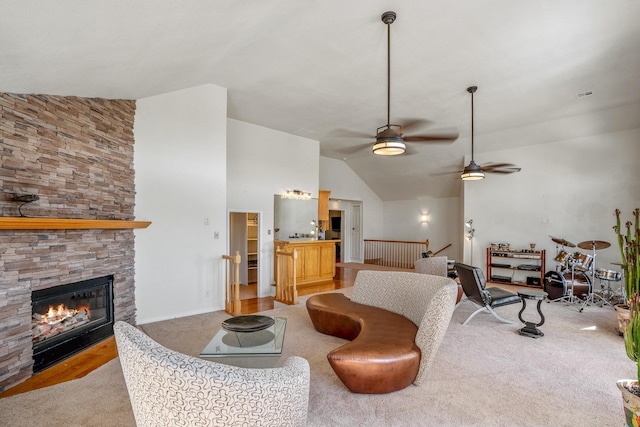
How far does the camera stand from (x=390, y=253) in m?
11.6

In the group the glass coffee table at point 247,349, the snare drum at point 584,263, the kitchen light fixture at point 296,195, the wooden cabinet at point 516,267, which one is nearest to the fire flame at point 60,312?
the glass coffee table at point 247,349

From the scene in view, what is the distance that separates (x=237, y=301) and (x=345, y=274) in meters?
4.66

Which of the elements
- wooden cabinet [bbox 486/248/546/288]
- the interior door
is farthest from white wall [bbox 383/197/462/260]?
wooden cabinet [bbox 486/248/546/288]

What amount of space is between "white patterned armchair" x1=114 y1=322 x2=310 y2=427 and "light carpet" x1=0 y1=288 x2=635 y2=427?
1.13 m

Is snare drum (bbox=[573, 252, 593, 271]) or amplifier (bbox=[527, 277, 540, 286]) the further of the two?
amplifier (bbox=[527, 277, 540, 286])

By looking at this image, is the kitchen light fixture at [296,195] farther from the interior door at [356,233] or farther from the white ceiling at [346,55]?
the interior door at [356,233]

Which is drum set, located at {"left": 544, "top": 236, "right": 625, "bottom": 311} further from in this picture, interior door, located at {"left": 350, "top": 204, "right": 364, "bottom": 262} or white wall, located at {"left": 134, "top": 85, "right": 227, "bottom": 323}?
interior door, located at {"left": 350, "top": 204, "right": 364, "bottom": 262}

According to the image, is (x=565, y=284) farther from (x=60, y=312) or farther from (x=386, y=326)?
(x=60, y=312)

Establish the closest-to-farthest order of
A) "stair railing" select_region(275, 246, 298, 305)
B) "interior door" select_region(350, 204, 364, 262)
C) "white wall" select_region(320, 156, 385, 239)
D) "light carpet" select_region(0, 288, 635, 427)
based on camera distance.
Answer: "light carpet" select_region(0, 288, 635, 427) → "stair railing" select_region(275, 246, 298, 305) → "white wall" select_region(320, 156, 385, 239) → "interior door" select_region(350, 204, 364, 262)

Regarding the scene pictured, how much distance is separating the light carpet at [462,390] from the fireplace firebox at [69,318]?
606mm

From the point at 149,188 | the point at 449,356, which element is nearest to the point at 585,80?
the point at 449,356

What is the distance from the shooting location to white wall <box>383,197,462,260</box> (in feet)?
35.2

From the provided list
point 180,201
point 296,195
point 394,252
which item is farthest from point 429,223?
point 180,201

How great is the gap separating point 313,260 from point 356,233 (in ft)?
15.0
